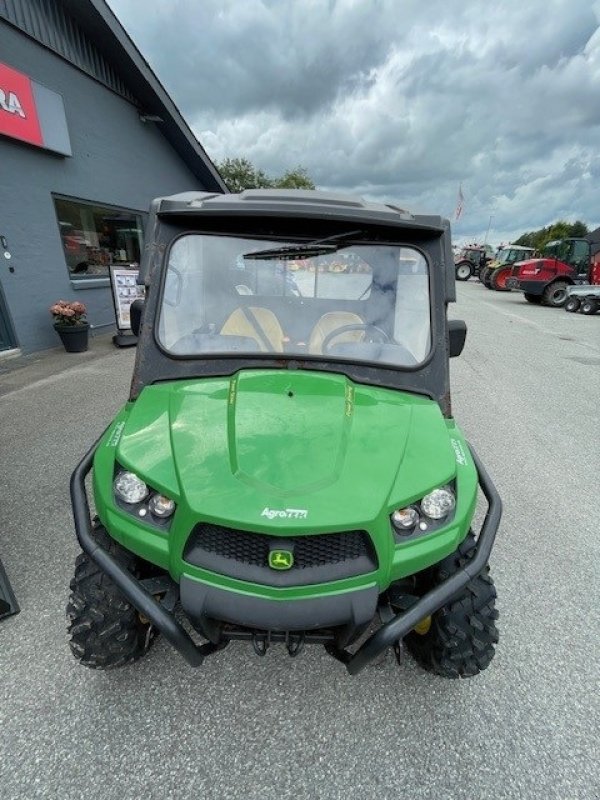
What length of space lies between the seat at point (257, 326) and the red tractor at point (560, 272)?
57.3ft

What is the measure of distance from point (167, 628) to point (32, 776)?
85 centimetres

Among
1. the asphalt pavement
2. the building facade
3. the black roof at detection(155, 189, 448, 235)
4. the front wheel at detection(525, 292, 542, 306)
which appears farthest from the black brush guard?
the front wheel at detection(525, 292, 542, 306)

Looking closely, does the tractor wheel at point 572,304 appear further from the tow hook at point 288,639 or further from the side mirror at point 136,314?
the tow hook at point 288,639

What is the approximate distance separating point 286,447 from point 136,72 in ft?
32.8

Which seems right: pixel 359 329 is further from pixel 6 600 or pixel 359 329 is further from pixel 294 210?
pixel 6 600

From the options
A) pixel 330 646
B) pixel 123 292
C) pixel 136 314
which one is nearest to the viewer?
pixel 330 646

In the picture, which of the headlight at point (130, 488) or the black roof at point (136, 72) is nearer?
the headlight at point (130, 488)

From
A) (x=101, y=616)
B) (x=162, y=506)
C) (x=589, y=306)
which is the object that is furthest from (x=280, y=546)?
(x=589, y=306)

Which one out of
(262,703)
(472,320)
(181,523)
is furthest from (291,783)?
(472,320)

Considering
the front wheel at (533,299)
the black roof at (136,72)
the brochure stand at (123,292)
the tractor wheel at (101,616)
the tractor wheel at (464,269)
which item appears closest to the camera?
the tractor wheel at (101,616)

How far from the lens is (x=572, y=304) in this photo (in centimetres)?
1485

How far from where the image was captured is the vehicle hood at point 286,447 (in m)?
1.31

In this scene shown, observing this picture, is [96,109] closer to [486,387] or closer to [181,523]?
[486,387]

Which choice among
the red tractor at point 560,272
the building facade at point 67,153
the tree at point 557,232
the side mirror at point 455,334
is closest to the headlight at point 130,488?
the side mirror at point 455,334
